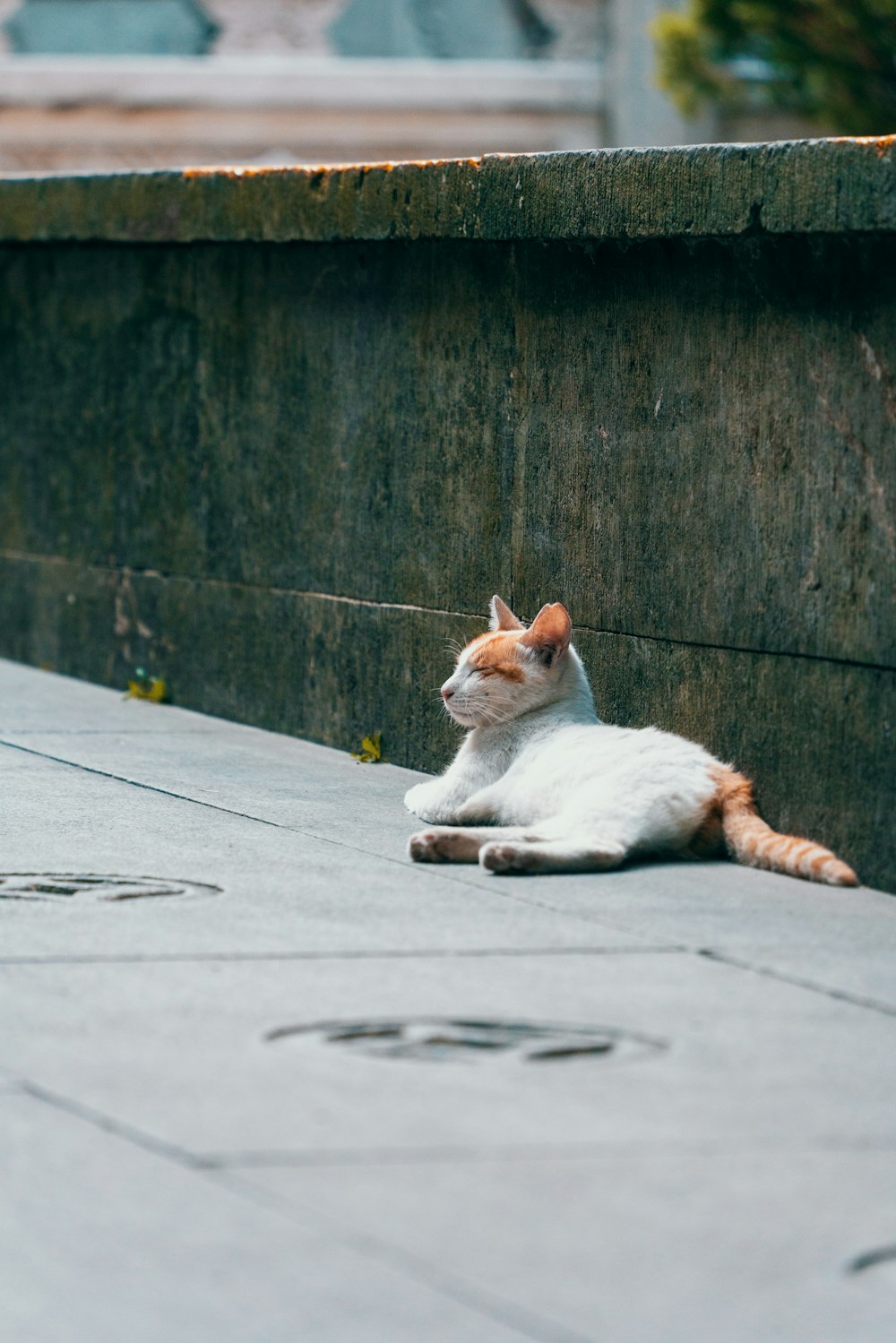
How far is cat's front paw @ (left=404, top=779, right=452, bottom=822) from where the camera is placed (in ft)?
21.0

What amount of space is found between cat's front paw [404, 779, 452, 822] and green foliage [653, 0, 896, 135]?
16737 millimetres

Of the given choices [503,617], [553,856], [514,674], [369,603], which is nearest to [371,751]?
[369,603]

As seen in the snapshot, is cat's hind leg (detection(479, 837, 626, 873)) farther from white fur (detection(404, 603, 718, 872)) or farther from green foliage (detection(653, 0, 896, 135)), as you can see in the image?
green foliage (detection(653, 0, 896, 135))

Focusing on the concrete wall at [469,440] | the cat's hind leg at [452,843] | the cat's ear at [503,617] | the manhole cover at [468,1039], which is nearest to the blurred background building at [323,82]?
the concrete wall at [469,440]

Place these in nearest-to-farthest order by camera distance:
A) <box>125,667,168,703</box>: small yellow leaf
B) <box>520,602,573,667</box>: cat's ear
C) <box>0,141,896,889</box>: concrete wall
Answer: <box>0,141,896,889</box>: concrete wall, <box>520,602,573,667</box>: cat's ear, <box>125,667,168,703</box>: small yellow leaf

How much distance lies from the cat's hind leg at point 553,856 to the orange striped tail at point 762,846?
1.08 ft

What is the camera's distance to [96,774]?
718 centimetres

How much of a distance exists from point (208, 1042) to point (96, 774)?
130 inches

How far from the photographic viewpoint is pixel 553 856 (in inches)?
222

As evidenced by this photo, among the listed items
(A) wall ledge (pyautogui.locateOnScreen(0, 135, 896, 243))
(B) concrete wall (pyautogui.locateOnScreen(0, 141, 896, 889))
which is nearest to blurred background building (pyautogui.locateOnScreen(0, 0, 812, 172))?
(B) concrete wall (pyautogui.locateOnScreen(0, 141, 896, 889))

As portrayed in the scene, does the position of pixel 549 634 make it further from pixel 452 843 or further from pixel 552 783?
pixel 452 843

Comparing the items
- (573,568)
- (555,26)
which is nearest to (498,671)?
(573,568)

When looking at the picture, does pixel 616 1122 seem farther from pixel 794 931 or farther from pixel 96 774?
pixel 96 774

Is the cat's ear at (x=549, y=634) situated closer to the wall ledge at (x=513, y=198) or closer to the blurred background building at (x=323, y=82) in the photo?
the wall ledge at (x=513, y=198)
